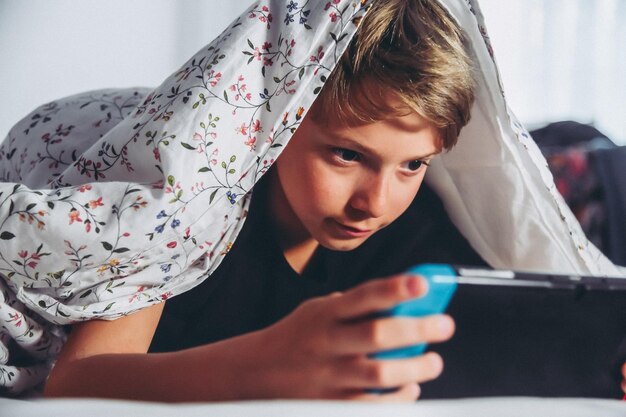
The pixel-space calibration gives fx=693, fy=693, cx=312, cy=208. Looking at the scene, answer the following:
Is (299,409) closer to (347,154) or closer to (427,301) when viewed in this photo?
(427,301)

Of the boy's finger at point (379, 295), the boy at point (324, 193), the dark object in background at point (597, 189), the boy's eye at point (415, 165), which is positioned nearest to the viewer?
the boy's finger at point (379, 295)

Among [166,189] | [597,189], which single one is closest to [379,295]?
[166,189]

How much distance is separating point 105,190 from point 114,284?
10 cm

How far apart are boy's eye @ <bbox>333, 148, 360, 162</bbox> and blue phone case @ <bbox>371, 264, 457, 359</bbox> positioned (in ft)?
1.16

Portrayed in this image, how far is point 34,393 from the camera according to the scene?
31.0 inches

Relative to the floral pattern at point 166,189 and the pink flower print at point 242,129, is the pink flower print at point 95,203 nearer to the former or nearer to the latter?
the floral pattern at point 166,189

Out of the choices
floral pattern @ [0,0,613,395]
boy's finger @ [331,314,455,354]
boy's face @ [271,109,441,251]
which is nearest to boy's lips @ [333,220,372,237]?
boy's face @ [271,109,441,251]

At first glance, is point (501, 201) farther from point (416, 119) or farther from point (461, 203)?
point (416, 119)

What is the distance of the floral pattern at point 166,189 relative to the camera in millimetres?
681

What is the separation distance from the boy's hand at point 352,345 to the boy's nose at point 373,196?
306 mm

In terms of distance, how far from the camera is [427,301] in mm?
419

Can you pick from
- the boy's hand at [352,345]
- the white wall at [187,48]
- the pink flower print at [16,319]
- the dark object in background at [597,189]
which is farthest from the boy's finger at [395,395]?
the white wall at [187,48]

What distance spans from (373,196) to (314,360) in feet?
1.10

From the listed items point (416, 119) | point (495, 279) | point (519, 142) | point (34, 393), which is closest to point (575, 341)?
point (495, 279)
